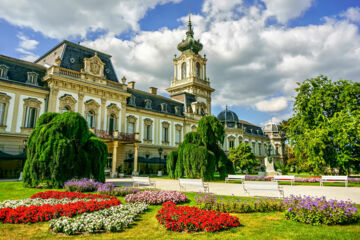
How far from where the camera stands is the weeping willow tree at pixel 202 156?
18422 mm

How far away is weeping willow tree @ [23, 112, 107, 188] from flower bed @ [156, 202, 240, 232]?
8.28 m

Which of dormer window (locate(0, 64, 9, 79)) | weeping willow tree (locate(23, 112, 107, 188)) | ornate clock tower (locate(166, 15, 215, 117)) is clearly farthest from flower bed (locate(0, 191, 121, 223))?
ornate clock tower (locate(166, 15, 215, 117))

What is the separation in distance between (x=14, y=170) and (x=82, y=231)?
2024 centimetres

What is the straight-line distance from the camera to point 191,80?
43906 mm

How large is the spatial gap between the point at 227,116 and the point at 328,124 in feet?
103

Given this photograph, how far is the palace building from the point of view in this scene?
21844 millimetres

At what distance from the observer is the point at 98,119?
88.6 feet

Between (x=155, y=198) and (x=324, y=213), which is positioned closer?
(x=324, y=213)

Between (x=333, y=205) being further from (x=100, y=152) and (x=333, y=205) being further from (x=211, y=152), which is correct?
(x=211, y=152)

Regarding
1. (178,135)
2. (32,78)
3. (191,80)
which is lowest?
(178,135)

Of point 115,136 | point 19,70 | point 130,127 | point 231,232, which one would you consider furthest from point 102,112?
point 231,232

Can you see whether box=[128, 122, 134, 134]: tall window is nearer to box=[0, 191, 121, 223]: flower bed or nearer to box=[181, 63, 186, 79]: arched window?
box=[181, 63, 186, 79]: arched window

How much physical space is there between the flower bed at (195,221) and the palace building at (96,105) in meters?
19.7

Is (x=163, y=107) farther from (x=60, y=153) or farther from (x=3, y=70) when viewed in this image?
(x=60, y=153)
